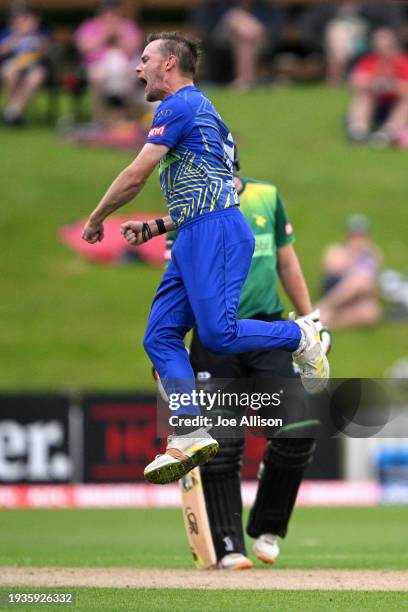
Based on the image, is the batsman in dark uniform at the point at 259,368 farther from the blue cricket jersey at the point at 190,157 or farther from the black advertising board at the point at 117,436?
the black advertising board at the point at 117,436

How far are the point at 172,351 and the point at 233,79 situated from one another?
20172 mm

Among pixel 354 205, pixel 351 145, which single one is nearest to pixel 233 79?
pixel 351 145

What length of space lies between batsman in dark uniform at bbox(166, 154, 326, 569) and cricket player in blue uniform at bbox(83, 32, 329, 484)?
1064mm

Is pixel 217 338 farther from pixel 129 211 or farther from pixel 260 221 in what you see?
pixel 129 211

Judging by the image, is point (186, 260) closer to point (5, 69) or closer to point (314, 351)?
point (314, 351)

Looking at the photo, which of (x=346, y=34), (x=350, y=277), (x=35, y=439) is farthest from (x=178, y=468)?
(x=346, y=34)

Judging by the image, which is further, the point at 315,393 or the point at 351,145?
the point at 351,145

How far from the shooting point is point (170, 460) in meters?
7.15

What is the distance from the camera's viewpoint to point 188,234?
7312 mm

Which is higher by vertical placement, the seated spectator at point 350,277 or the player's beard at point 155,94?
the player's beard at point 155,94

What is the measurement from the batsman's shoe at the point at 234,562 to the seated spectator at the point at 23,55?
1633 cm

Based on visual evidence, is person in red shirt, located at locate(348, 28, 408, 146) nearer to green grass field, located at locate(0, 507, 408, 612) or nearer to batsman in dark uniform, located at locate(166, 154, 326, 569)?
green grass field, located at locate(0, 507, 408, 612)

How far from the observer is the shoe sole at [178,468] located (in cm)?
714

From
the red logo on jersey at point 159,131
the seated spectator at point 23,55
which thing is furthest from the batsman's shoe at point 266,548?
the seated spectator at point 23,55
